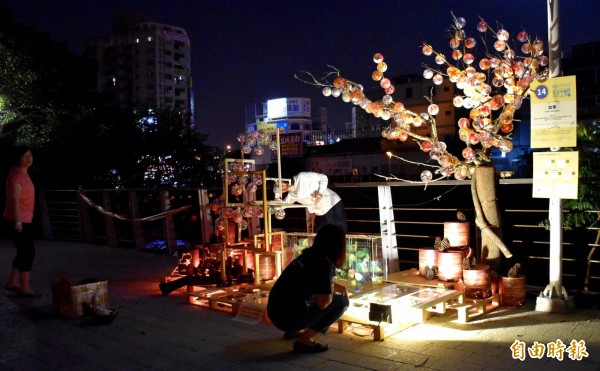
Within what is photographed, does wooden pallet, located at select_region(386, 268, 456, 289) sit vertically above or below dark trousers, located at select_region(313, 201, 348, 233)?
below

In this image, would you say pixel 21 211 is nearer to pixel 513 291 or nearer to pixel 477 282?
pixel 477 282

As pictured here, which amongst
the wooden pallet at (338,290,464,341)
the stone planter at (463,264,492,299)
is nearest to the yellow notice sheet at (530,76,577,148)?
the stone planter at (463,264,492,299)

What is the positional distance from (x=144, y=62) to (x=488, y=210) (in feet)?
258

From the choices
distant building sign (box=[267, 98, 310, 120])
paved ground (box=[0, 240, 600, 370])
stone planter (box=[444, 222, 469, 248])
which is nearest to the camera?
paved ground (box=[0, 240, 600, 370])

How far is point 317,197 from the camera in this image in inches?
253

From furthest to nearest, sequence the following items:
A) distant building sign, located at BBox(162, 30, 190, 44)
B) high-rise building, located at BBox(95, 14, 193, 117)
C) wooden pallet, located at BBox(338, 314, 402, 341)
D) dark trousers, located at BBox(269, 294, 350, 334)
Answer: distant building sign, located at BBox(162, 30, 190, 44) < high-rise building, located at BBox(95, 14, 193, 117) < wooden pallet, located at BBox(338, 314, 402, 341) < dark trousers, located at BBox(269, 294, 350, 334)

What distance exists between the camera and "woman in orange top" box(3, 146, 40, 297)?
243 inches

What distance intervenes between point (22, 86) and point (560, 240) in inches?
587

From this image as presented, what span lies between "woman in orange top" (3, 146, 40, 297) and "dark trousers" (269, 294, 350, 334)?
3.80 metres

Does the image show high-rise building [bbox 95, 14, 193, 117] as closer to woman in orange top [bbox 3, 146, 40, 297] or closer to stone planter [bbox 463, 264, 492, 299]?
woman in orange top [bbox 3, 146, 40, 297]

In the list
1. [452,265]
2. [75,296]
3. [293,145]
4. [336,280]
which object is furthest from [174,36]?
[452,265]

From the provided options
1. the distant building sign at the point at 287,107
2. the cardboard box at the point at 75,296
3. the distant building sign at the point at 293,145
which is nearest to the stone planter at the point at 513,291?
the cardboard box at the point at 75,296

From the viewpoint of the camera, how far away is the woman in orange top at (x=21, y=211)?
6.17m

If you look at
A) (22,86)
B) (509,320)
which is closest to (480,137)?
(509,320)
